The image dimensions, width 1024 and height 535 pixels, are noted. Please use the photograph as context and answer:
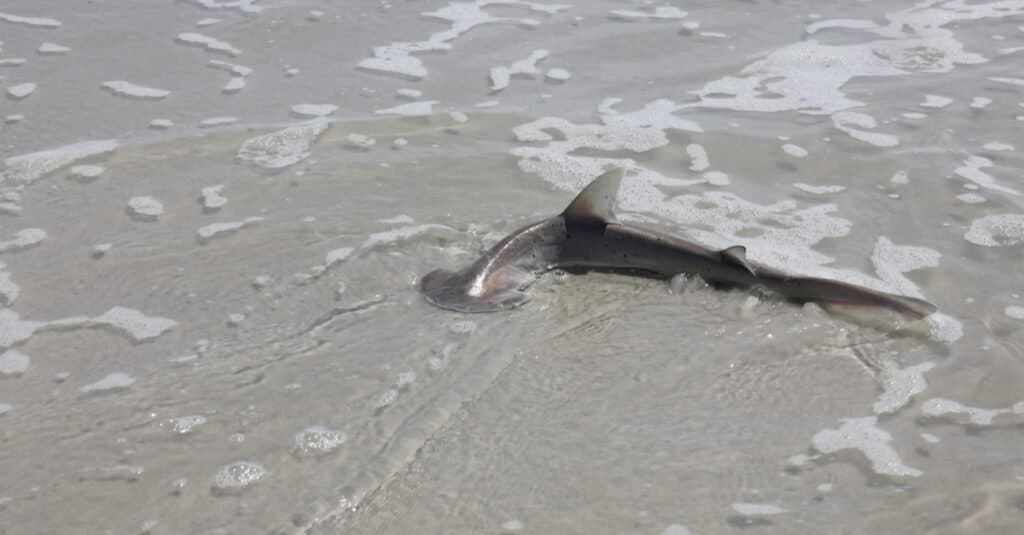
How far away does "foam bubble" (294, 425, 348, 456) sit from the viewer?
3.70m

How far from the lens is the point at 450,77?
24.7ft

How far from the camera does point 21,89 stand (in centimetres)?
729

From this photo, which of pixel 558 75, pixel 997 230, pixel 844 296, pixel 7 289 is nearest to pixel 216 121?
pixel 7 289

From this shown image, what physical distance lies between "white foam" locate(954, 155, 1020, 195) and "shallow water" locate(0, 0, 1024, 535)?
0.12 feet

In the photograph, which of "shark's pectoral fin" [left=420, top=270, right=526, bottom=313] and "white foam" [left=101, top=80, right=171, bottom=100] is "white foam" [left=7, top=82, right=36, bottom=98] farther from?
"shark's pectoral fin" [left=420, top=270, right=526, bottom=313]

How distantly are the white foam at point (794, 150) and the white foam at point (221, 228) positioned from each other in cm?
305

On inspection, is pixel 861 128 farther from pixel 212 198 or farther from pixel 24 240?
pixel 24 240

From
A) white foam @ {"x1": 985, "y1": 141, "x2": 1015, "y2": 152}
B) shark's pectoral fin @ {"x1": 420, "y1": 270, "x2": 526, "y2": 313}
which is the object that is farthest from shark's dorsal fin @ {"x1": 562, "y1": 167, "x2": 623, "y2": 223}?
white foam @ {"x1": 985, "y1": 141, "x2": 1015, "y2": 152}

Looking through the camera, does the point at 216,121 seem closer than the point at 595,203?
No

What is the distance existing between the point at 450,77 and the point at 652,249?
3.09 metres

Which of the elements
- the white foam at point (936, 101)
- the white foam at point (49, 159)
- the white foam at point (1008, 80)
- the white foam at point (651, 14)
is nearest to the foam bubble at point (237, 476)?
the white foam at point (49, 159)

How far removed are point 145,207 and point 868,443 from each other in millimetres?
3922

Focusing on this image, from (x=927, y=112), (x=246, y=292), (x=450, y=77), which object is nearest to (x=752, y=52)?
(x=927, y=112)

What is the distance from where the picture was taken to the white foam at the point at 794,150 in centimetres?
620
